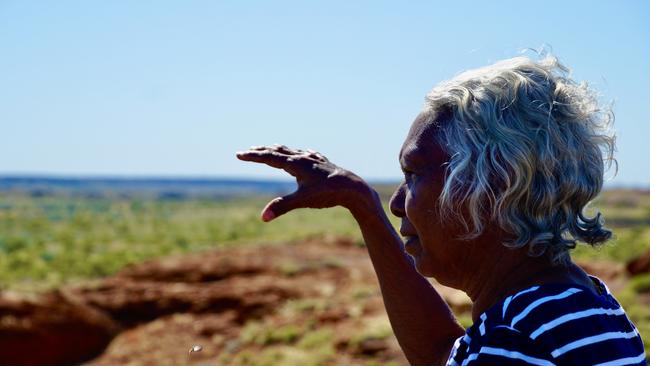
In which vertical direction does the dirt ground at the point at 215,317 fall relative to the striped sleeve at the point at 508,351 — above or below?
below

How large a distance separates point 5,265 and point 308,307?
43.5 ft

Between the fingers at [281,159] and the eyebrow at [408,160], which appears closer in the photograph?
the eyebrow at [408,160]

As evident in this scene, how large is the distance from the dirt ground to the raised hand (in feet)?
24.1

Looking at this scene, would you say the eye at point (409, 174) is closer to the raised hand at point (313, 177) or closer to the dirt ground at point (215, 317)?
the raised hand at point (313, 177)

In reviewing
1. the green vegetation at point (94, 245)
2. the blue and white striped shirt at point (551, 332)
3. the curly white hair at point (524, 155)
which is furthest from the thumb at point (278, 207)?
the green vegetation at point (94, 245)

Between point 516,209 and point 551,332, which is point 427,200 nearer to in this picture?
point 516,209

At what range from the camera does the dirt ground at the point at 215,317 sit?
1080 cm

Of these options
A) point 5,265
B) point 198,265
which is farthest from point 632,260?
point 5,265

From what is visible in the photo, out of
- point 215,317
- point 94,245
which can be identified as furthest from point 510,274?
point 94,245

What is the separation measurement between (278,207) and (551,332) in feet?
2.27

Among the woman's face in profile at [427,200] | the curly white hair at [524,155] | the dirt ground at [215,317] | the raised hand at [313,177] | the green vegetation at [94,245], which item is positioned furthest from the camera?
the green vegetation at [94,245]

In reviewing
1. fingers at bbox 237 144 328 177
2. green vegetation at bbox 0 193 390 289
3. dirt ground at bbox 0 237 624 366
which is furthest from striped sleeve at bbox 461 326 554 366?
green vegetation at bbox 0 193 390 289

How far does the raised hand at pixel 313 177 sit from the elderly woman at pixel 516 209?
250 mm

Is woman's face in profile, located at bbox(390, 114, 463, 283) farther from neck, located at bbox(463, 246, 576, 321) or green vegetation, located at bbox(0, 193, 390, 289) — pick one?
green vegetation, located at bbox(0, 193, 390, 289)
